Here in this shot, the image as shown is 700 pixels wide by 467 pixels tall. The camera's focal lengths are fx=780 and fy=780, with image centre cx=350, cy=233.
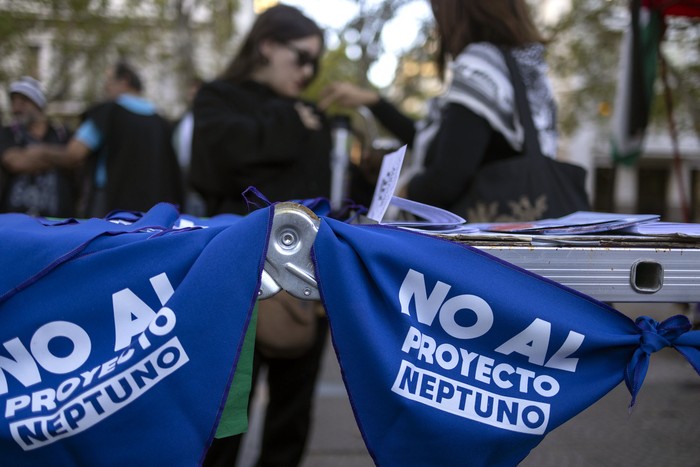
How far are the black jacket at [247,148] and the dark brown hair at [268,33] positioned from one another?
0.23 feet

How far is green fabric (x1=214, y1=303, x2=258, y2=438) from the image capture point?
1.22m

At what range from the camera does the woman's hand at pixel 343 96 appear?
273cm

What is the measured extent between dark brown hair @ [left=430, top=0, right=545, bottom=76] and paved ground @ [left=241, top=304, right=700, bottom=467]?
166cm

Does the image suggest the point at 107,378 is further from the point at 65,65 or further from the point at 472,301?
the point at 65,65

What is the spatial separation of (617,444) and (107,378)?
317 centimetres

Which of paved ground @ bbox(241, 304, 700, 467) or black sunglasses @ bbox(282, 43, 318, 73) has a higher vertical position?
black sunglasses @ bbox(282, 43, 318, 73)

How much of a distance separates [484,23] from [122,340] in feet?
4.90

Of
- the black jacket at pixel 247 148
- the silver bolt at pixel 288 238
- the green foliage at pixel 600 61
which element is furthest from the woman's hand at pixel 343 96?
the green foliage at pixel 600 61

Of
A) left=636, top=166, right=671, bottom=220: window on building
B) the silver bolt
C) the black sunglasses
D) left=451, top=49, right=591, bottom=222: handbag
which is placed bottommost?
left=636, top=166, right=671, bottom=220: window on building

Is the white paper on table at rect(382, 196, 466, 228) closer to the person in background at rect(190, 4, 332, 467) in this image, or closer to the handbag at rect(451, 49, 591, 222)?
the handbag at rect(451, 49, 591, 222)

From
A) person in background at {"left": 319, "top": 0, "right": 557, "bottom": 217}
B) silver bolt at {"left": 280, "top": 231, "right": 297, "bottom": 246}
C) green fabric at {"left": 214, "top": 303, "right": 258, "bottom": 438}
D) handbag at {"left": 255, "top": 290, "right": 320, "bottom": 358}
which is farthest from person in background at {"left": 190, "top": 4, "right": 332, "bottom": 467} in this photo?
silver bolt at {"left": 280, "top": 231, "right": 297, "bottom": 246}

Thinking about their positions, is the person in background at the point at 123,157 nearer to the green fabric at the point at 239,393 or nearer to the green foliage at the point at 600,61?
the green fabric at the point at 239,393

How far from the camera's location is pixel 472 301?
1188mm

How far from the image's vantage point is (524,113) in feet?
6.97
